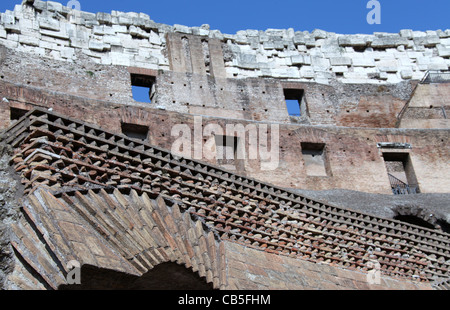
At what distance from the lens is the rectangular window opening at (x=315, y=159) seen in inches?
637

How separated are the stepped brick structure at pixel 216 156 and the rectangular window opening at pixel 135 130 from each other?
6 cm

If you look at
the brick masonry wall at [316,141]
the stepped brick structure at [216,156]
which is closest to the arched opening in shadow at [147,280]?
the stepped brick structure at [216,156]

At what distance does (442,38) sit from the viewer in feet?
76.5

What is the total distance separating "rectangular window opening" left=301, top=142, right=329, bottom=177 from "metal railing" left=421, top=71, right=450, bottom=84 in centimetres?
663

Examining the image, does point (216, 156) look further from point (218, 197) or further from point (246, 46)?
point (246, 46)

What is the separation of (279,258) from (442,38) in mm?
17268

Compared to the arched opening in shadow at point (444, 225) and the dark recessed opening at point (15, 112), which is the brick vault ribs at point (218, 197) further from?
the dark recessed opening at point (15, 112)

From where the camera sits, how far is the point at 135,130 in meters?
14.6

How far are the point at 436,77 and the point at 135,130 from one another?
12250 mm

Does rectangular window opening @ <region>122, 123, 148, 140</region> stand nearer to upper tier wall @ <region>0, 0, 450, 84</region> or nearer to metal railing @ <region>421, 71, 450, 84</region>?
upper tier wall @ <region>0, 0, 450, 84</region>

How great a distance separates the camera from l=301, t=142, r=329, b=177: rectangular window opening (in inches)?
637

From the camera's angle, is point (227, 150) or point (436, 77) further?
point (436, 77)

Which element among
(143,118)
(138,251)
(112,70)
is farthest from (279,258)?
→ (112,70)

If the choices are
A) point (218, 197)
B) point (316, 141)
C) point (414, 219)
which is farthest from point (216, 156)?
point (218, 197)
